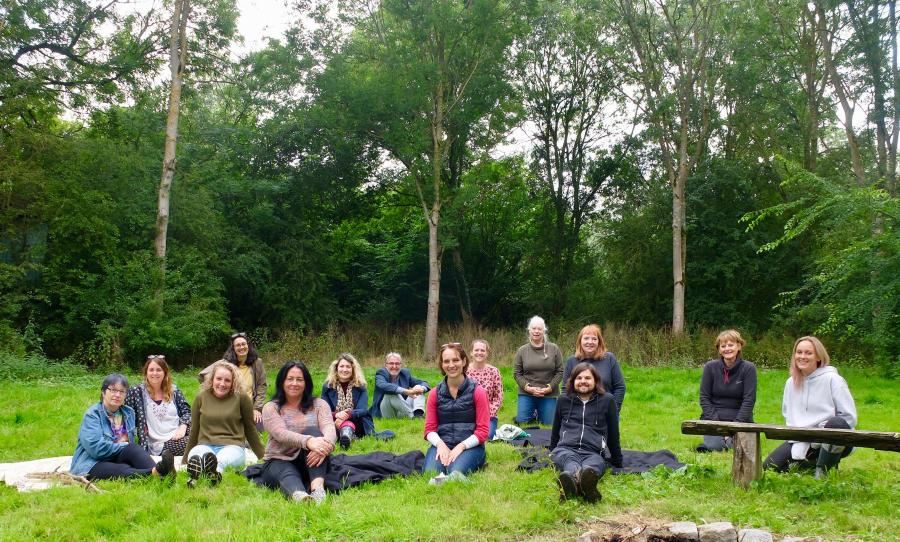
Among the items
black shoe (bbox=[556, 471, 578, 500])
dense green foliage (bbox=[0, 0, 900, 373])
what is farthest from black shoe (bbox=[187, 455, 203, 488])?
dense green foliage (bbox=[0, 0, 900, 373])

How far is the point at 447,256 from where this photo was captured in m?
24.4

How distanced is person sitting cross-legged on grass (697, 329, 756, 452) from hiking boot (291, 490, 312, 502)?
414cm

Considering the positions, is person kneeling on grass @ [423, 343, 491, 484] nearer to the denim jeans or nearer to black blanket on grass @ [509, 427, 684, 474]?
black blanket on grass @ [509, 427, 684, 474]

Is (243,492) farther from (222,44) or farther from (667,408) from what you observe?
(222,44)

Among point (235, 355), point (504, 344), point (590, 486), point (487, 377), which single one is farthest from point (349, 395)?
point (504, 344)

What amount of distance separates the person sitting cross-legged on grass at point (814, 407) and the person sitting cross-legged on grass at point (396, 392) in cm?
443

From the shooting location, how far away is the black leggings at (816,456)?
5.78 m

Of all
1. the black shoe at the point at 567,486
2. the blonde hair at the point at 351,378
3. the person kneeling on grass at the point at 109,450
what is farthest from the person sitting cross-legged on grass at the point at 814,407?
the person kneeling on grass at the point at 109,450

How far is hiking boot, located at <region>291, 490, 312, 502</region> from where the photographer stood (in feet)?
16.9

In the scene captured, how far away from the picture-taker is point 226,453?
621cm

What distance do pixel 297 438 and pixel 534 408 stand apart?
13.6 feet

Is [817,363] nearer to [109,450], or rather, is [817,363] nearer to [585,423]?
[585,423]

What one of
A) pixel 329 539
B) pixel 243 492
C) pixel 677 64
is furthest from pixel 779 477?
pixel 677 64

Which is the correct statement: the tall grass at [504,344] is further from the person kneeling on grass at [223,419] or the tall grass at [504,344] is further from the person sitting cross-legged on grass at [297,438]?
the person sitting cross-legged on grass at [297,438]
